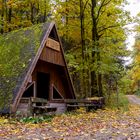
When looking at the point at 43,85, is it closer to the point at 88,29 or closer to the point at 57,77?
the point at 57,77

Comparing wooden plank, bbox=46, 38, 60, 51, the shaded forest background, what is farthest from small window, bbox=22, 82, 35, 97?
the shaded forest background

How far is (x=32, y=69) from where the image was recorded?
604 inches

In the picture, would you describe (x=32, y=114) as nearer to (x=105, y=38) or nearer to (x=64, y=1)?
(x=105, y=38)

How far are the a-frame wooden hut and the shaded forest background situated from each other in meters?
3.21

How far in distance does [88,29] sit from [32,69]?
12875mm

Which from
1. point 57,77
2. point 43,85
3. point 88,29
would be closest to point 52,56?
point 57,77

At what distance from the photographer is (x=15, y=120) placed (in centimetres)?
1373

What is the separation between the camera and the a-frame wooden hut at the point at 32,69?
48.3ft

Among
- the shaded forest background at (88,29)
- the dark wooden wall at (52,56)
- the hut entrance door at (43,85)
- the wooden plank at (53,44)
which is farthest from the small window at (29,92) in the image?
the shaded forest background at (88,29)

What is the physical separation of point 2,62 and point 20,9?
14.0 metres

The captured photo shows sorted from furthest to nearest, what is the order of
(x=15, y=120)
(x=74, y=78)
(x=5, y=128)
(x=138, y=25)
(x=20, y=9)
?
(x=74, y=78) → (x=20, y=9) → (x=138, y=25) → (x=15, y=120) → (x=5, y=128)

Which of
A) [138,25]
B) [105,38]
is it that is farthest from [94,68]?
[138,25]

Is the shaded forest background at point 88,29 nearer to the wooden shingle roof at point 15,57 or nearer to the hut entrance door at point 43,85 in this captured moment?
the hut entrance door at point 43,85

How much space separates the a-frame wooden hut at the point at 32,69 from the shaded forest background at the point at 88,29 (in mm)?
3210
